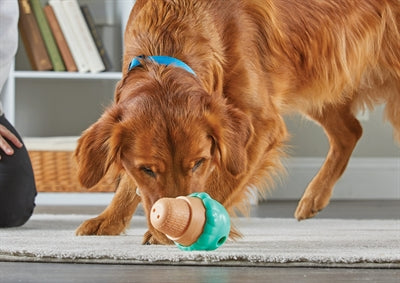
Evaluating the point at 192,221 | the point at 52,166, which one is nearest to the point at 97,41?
the point at 52,166

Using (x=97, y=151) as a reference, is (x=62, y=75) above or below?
below

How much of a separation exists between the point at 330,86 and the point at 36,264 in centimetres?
115

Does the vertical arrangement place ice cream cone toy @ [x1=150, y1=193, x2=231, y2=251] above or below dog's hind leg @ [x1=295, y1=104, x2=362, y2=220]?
above

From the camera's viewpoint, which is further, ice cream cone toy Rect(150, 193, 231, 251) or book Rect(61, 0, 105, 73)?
book Rect(61, 0, 105, 73)

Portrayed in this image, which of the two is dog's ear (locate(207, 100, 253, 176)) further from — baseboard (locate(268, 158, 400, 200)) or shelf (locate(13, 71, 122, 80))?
baseboard (locate(268, 158, 400, 200))

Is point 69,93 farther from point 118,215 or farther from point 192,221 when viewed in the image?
point 192,221

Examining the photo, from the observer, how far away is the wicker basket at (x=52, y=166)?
11.6ft

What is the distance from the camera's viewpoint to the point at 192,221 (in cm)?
161

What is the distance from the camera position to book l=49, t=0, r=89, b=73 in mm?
3672

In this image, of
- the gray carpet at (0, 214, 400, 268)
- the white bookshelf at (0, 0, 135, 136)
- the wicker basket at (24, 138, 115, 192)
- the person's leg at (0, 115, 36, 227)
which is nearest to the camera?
the gray carpet at (0, 214, 400, 268)

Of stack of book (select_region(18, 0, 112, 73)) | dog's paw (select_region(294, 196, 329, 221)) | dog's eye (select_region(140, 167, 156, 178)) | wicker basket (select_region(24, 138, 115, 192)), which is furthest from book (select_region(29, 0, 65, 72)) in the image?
dog's eye (select_region(140, 167, 156, 178))

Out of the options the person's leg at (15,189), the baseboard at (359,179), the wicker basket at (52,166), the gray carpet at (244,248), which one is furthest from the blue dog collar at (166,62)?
the baseboard at (359,179)

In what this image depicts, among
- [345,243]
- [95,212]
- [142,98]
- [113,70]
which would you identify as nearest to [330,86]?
[345,243]

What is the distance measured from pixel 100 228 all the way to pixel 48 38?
171 cm
